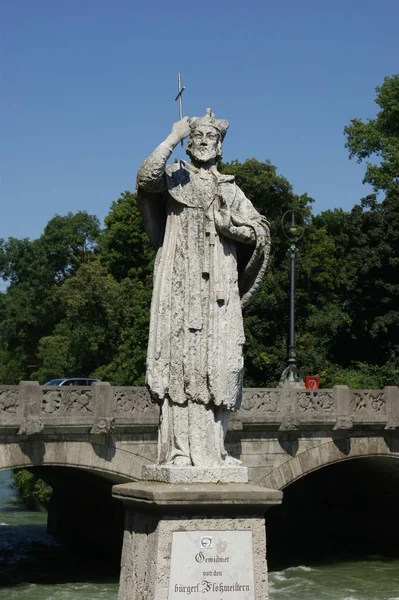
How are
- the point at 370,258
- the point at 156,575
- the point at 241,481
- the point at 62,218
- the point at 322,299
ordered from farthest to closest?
the point at 62,218 < the point at 322,299 < the point at 370,258 < the point at 241,481 < the point at 156,575

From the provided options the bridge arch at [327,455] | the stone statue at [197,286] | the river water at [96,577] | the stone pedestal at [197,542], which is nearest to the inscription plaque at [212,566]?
the stone pedestal at [197,542]

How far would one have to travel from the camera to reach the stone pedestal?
235 inches

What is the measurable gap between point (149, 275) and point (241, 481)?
3466 cm

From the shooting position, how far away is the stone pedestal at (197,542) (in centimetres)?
597

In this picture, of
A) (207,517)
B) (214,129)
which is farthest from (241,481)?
(214,129)

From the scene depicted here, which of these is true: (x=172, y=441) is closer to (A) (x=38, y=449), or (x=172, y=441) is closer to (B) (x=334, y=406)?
(A) (x=38, y=449)

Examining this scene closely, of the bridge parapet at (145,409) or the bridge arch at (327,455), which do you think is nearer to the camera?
the bridge parapet at (145,409)

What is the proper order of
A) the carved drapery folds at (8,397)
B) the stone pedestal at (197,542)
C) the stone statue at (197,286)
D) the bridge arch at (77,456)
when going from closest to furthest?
the stone pedestal at (197,542) < the stone statue at (197,286) < the carved drapery folds at (8,397) < the bridge arch at (77,456)

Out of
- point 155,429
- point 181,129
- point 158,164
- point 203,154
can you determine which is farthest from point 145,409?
point 158,164

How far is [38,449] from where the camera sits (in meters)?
20.5

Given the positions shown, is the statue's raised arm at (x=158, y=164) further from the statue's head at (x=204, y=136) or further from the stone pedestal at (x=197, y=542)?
the stone pedestal at (x=197, y=542)

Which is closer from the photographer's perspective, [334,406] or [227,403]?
[227,403]

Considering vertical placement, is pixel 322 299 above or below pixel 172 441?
above

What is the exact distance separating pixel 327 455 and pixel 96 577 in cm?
617
